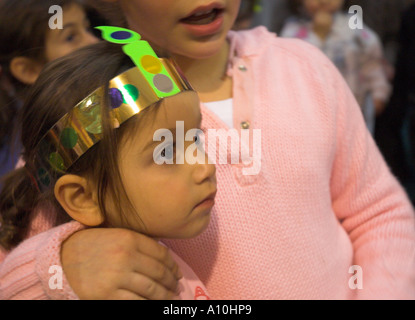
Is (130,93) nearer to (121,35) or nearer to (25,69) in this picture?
(121,35)

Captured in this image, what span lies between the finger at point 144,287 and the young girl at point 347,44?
3.96 ft

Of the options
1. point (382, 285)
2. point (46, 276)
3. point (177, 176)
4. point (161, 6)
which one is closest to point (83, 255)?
point (46, 276)

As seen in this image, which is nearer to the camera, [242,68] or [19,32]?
[242,68]

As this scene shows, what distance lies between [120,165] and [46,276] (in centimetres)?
16

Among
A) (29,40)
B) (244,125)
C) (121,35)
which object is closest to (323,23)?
(29,40)

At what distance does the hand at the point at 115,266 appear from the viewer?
0.57 m

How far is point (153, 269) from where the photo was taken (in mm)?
599

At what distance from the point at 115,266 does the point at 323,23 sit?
140 cm

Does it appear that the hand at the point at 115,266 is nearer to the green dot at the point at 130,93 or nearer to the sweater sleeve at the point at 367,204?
the green dot at the point at 130,93

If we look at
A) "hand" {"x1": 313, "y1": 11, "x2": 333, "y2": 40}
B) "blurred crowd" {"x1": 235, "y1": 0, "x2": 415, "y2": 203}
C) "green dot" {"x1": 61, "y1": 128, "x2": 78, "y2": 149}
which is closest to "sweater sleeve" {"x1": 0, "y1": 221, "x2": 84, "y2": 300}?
"green dot" {"x1": 61, "y1": 128, "x2": 78, "y2": 149}

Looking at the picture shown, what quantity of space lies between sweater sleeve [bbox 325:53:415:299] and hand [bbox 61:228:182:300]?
335 mm

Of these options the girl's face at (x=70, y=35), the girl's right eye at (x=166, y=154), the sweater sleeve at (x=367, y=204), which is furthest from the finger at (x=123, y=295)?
the girl's face at (x=70, y=35)

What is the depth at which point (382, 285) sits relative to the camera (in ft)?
2.40
